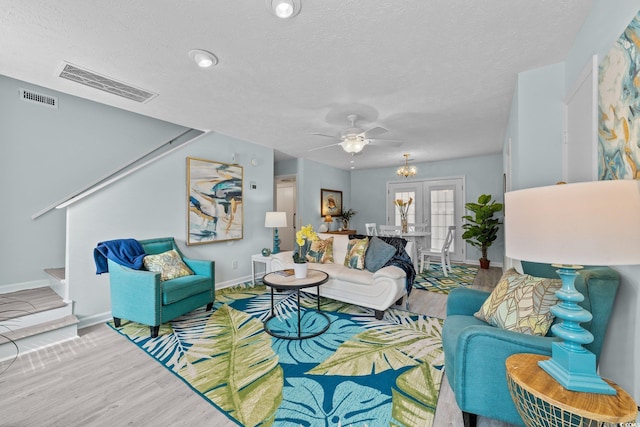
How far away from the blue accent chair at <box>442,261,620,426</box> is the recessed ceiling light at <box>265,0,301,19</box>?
206 cm

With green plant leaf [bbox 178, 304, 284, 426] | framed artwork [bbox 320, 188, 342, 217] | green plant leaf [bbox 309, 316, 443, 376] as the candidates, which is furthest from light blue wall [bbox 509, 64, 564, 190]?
framed artwork [bbox 320, 188, 342, 217]

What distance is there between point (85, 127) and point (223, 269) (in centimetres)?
271

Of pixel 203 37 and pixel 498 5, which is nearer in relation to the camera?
pixel 498 5

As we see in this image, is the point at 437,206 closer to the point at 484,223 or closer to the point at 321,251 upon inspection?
the point at 484,223

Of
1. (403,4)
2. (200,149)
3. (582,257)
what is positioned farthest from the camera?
(200,149)

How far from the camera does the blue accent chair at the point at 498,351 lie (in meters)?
1.24

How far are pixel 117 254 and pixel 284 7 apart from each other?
2913 millimetres

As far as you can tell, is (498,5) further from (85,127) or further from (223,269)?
(85,127)

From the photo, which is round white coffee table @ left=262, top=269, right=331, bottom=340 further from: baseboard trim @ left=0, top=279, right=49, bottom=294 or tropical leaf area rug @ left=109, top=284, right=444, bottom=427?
baseboard trim @ left=0, top=279, right=49, bottom=294

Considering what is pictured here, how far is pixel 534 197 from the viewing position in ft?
3.42

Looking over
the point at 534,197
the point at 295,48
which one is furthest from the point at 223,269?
the point at 534,197

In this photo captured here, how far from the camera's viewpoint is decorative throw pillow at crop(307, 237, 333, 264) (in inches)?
150

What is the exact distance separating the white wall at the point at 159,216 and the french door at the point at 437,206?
381 centimetres

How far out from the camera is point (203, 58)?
207 cm
